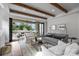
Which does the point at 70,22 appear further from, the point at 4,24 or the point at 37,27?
the point at 4,24

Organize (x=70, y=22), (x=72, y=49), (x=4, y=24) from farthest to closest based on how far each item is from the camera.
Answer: (x=70, y=22)
(x=4, y=24)
(x=72, y=49)

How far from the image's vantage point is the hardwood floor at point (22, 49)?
174cm

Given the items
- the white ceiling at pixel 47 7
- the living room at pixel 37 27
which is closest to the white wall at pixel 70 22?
the living room at pixel 37 27

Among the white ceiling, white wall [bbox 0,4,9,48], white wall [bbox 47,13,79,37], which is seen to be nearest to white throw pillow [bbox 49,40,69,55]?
white wall [bbox 47,13,79,37]

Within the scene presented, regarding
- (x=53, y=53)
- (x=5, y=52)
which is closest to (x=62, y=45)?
(x=53, y=53)

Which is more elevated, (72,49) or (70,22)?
(70,22)

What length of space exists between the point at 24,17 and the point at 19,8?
0.23 metres

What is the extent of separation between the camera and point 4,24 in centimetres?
178

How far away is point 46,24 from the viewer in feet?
6.74

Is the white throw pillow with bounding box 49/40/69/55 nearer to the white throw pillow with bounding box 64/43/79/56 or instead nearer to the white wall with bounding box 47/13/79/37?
the white throw pillow with bounding box 64/43/79/56

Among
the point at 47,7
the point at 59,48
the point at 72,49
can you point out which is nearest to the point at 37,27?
the point at 47,7

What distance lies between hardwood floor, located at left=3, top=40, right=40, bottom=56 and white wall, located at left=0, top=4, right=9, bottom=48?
0.68 ft

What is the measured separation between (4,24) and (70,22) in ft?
4.56

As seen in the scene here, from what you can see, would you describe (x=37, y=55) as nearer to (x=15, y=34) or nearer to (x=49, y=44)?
(x=49, y=44)
